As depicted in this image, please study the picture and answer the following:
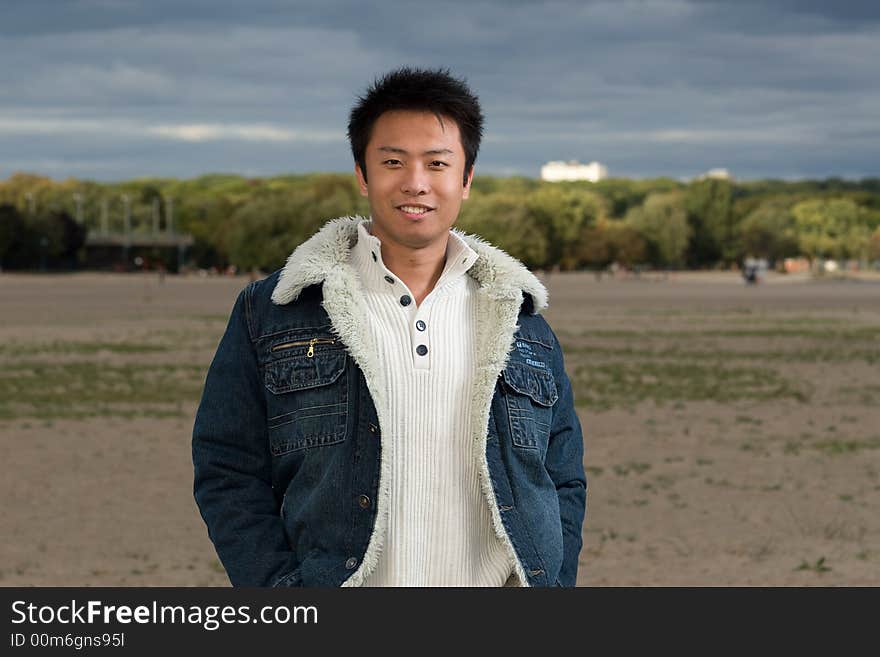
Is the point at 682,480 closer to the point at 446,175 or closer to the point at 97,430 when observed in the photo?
the point at 97,430

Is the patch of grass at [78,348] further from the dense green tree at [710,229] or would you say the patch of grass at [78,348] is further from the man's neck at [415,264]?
the dense green tree at [710,229]

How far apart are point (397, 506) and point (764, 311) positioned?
154 feet

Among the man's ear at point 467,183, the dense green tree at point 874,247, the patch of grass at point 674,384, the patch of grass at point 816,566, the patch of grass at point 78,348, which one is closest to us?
the man's ear at point 467,183

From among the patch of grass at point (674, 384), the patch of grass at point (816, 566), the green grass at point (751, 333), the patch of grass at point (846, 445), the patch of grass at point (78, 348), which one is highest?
the patch of grass at point (816, 566)

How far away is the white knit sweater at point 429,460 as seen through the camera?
9.99 feet

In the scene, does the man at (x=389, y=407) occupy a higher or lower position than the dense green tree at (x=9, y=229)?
higher

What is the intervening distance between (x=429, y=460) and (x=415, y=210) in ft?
1.88

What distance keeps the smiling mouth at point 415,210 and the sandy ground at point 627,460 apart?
621 cm

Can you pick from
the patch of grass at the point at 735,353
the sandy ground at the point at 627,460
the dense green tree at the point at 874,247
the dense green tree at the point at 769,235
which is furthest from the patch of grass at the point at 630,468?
the dense green tree at the point at 874,247

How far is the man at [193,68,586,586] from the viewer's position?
304 cm

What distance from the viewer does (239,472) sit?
3.12 meters

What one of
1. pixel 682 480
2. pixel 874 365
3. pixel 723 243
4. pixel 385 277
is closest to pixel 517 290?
pixel 385 277

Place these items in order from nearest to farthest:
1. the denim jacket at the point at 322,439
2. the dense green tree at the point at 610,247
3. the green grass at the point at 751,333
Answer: the denim jacket at the point at 322,439 < the green grass at the point at 751,333 < the dense green tree at the point at 610,247

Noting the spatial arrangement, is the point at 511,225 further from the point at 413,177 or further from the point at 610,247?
the point at 413,177
